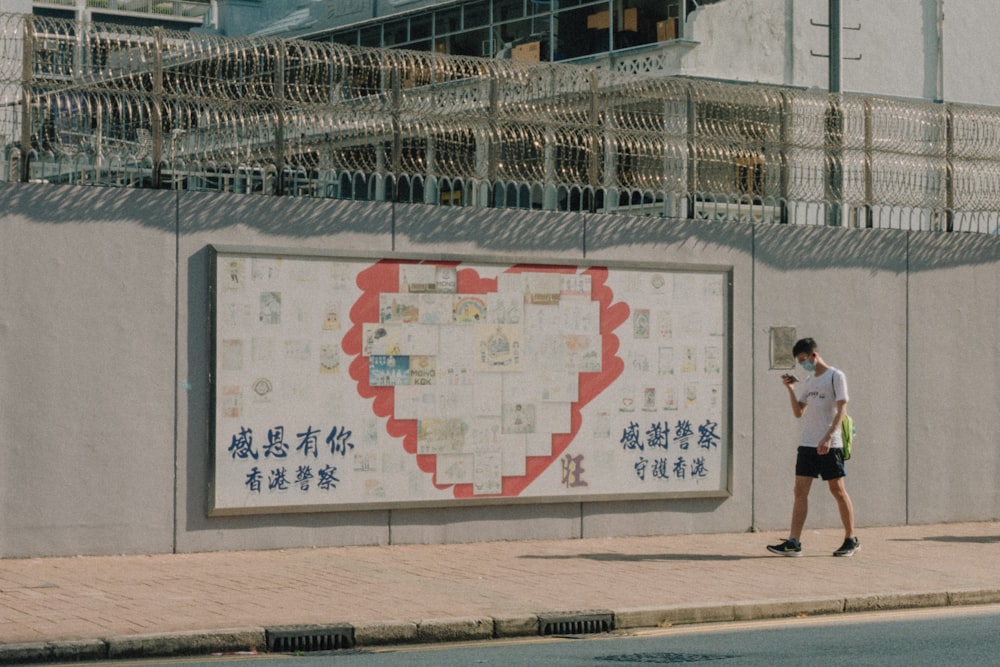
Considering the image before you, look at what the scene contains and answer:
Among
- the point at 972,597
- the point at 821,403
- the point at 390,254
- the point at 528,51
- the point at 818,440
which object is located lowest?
the point at 972,597

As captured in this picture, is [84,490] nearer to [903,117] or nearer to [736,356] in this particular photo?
[736,356]

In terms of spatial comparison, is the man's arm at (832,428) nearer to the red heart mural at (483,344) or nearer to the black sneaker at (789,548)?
the black sneaker at (789,548)

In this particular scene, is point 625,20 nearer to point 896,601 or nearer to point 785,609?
point 896,601

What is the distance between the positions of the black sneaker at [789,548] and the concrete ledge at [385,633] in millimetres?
4859

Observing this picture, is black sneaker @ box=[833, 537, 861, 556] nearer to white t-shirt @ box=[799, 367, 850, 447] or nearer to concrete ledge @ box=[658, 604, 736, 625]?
white t-shirt @ box=[799, 367, 850, 447]

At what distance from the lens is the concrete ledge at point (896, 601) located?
1155cm

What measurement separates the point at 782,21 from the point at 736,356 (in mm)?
24240

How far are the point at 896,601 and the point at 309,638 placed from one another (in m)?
4.45

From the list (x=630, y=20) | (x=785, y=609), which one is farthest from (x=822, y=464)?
(x=630, y=20)

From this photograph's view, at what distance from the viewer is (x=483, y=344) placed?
1409 cm

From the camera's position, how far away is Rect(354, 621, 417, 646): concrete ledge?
973 centimetres

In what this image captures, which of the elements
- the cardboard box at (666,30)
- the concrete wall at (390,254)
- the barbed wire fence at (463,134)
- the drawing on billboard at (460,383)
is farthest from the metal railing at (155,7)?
the drawing on billboard at (460,383)

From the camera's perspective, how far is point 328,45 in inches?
527

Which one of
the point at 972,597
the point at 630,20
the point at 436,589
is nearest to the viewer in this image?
the point at 436,589
